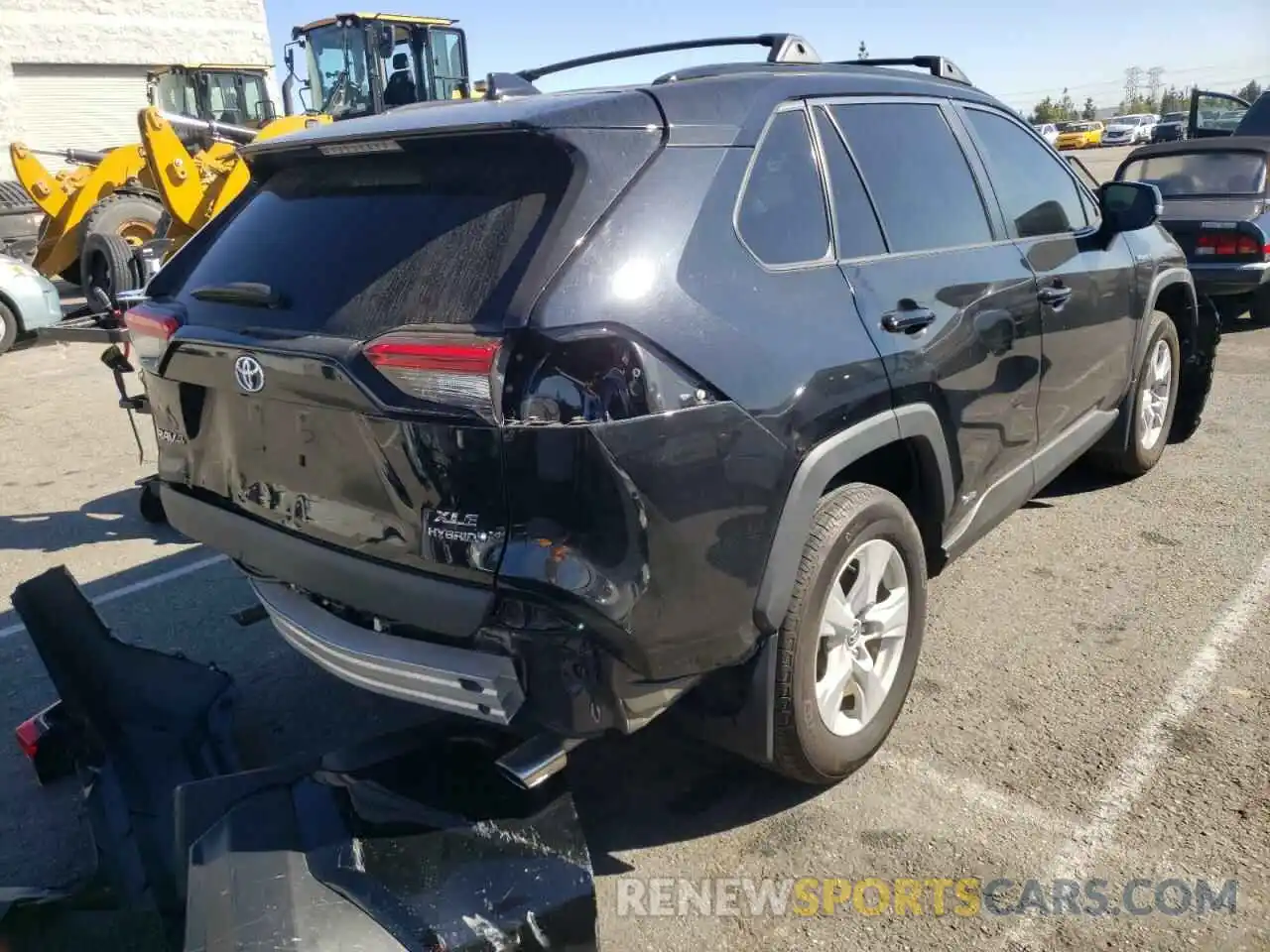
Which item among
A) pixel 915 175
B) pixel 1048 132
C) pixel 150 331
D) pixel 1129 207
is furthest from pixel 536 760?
pixel 1048 132

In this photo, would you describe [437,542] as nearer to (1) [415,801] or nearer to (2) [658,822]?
(1) [415,801]

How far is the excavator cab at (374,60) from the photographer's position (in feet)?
44.4

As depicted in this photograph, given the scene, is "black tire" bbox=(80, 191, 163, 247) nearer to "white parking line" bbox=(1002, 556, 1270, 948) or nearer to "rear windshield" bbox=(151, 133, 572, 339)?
"rear windshield" bbox=(151, 133, 572, 339)

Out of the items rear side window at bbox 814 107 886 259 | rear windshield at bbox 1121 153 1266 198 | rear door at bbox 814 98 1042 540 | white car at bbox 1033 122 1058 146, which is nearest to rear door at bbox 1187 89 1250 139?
white car at bbox 1033 122 1058 146

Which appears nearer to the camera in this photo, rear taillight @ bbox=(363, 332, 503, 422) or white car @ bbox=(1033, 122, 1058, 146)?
rear taillight @ bbox=(363, 332, 503, 422)

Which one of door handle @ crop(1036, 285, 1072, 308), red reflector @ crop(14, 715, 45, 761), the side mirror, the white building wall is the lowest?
red reflector @ crop(14, 715, 45, 761)

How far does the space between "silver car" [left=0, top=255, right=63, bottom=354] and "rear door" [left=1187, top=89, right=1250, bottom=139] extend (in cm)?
1289

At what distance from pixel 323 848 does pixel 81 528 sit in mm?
4031

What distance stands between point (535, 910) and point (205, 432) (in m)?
1.56

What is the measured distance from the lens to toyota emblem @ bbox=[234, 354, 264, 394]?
2521 millimetres

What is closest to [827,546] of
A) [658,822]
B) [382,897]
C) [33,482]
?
[658,822]

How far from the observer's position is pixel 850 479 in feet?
9.84

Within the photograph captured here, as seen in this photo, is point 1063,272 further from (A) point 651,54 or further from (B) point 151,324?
(B) point 151,324

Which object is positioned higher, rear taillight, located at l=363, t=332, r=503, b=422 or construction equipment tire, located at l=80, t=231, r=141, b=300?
rear taillight, located at l=363, t=332, r=503, b=422
